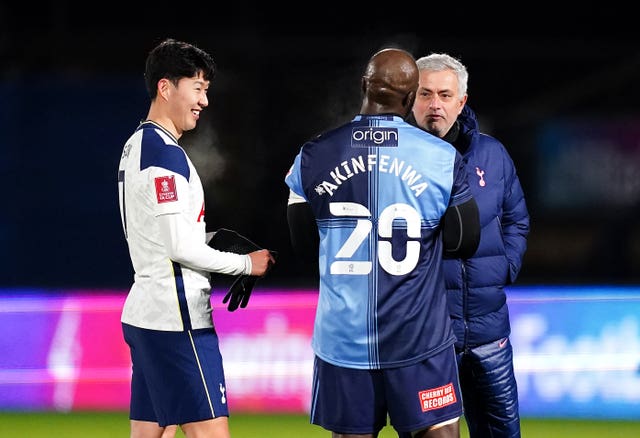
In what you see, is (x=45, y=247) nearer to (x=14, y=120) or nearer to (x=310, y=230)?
(x=14, y=120)

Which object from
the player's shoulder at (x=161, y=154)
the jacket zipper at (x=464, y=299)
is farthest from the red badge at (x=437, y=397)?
the player's shoulder at (x=161, y=154)

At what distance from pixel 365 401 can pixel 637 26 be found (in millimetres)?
9714

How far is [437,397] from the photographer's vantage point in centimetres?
298

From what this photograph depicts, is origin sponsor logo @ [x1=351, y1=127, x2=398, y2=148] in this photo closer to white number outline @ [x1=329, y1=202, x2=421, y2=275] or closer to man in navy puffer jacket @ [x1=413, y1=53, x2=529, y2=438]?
white number outline @ [x1=329, y1=202, x2=421, y2=275]

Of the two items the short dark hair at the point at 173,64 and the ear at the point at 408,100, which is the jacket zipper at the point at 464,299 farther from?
the short dark hair at the point at 173,64

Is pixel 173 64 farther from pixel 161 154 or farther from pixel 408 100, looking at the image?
pixel 408 100

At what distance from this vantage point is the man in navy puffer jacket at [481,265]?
11.6 ft

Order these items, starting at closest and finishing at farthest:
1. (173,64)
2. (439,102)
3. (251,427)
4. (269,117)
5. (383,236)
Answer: (383,236)
(173,64)
(439,102)
(251,427)
(269,117)

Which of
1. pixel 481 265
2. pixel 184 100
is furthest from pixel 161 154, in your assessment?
pixel 481 265

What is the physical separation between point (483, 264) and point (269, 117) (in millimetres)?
6291

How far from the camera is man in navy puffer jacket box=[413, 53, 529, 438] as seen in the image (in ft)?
11.6

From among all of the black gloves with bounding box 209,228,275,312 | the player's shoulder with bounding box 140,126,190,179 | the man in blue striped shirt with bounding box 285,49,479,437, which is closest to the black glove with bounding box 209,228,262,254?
the black gloves with bounding box 209,228,275,312

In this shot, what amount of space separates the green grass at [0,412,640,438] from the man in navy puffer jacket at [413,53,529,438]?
1.55 metres

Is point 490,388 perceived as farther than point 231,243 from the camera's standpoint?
Yes
